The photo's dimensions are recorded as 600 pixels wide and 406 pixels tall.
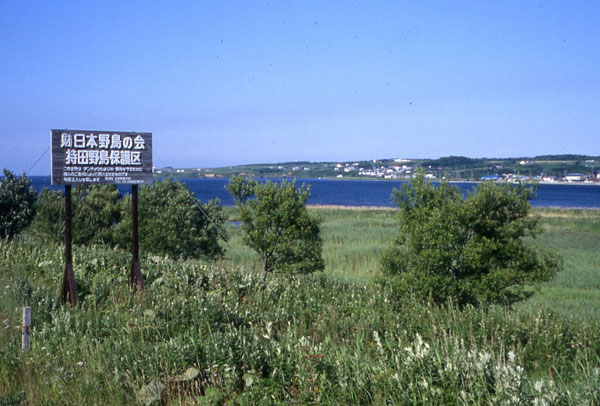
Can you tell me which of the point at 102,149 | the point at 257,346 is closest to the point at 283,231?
the point at 102,149

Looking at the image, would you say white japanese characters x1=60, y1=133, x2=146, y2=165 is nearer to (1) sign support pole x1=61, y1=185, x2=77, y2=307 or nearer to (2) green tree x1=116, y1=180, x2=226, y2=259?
(1) sign support pole x1=61, y1=185, x2=77, y2=307

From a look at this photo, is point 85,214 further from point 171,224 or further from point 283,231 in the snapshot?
point 283,231

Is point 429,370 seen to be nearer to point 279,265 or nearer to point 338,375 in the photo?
point 338,375

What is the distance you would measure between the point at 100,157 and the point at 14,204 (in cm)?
1620

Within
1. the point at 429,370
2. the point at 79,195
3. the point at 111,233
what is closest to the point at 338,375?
the point at 429,370

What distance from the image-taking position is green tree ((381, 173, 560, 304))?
15.7 metres

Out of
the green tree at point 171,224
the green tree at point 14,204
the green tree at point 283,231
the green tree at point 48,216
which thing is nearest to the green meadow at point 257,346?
→ the green tree at point 283,231

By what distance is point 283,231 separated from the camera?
22.0 metres

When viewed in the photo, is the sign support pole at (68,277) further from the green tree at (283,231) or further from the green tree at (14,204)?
the green tree at (14,204)

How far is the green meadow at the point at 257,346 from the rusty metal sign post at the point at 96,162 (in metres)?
0.80

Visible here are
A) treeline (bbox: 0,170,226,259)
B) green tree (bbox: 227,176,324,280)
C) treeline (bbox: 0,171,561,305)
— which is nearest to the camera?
treeline (bbox: 0,171,561,305)

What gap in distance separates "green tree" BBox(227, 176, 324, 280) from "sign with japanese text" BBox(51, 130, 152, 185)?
11134 millimetres

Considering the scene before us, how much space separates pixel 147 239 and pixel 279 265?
6944mm

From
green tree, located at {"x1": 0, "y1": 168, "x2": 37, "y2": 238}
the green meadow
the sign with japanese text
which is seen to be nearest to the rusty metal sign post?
the sign with japanese text
